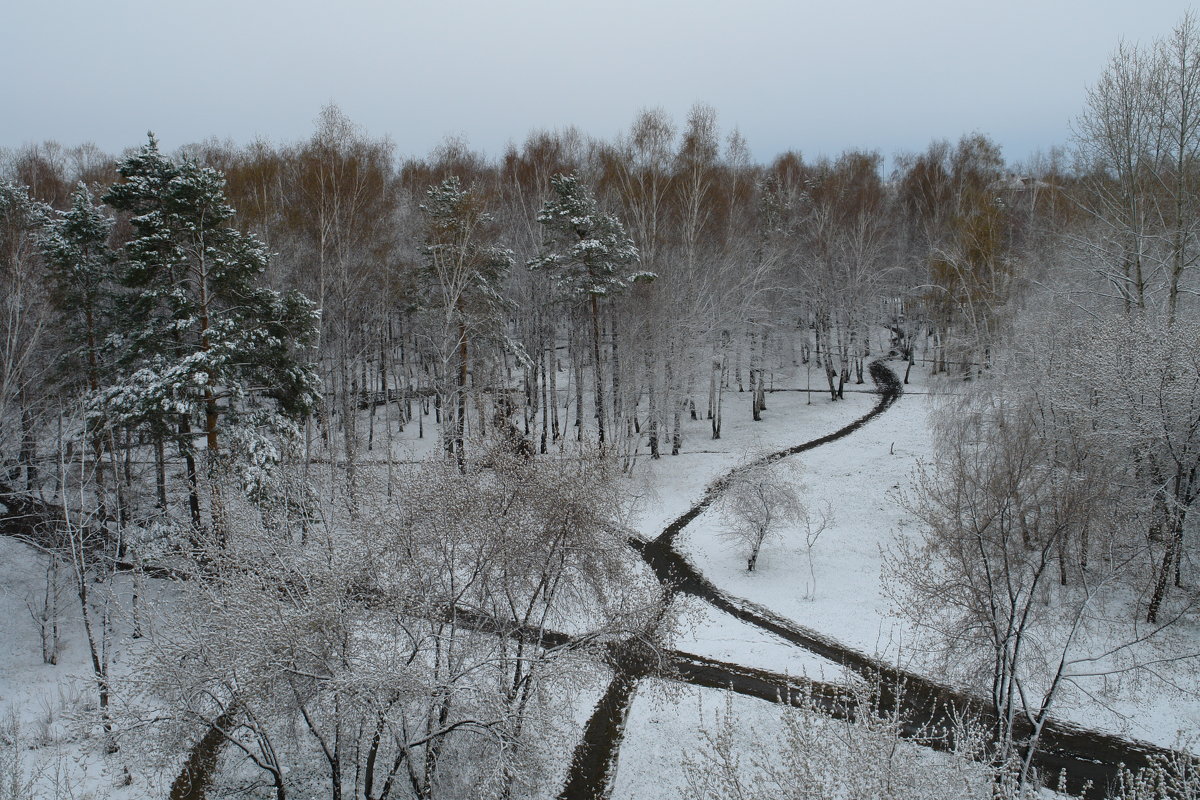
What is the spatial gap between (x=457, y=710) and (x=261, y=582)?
4.11m

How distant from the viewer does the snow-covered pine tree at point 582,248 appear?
28.6 meters

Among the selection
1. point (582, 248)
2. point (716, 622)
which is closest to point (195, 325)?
point (582, 248)

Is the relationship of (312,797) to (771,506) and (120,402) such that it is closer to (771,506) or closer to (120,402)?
(120,402)

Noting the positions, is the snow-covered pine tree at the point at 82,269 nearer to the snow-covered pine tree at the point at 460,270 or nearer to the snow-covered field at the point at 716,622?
the snow-covered field at the point at 716,622

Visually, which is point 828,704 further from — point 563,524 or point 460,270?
point 460,270

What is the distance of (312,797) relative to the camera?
13.5 meters

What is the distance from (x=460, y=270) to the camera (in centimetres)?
2597

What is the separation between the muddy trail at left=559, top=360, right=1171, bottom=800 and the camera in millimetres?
13383

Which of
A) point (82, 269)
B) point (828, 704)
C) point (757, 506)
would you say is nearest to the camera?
point (828, 704)

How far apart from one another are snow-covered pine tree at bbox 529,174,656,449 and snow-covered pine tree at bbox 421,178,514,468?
8.31 feet

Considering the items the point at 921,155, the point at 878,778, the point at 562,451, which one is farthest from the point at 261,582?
the point at 921,155

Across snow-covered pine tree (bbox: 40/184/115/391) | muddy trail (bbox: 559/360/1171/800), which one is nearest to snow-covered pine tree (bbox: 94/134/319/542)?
snow-covered pine tree (bbox: 40/184/115/391)

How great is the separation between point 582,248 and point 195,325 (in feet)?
49.7

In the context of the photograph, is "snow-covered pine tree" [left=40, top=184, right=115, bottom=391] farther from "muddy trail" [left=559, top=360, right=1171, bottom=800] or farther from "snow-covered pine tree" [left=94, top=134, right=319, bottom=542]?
"muddy trail" [left=559, top=360, right=1171, bottom=800]
